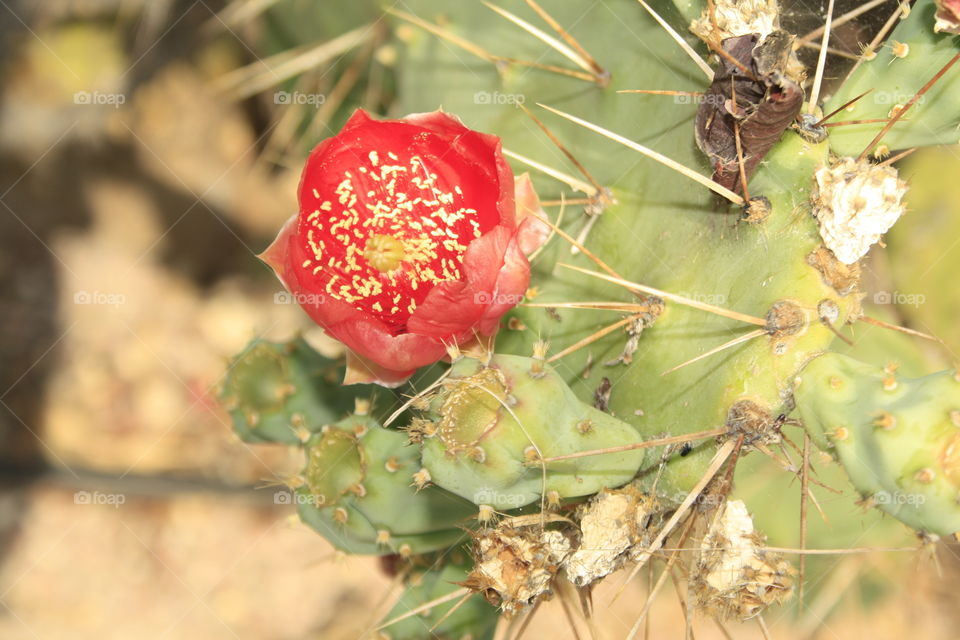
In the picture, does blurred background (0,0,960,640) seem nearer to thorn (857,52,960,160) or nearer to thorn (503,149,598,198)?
thorn (503,149,598,198)

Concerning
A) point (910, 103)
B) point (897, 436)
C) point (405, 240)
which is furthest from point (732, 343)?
point (405, 240)

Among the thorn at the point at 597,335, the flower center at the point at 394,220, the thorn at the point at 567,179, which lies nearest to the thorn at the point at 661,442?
the thorn at the point at 597,335

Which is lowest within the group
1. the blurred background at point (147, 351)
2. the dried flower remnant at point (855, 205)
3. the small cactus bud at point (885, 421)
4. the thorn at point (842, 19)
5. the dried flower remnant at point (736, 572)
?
the blurred background at point (147, 351)

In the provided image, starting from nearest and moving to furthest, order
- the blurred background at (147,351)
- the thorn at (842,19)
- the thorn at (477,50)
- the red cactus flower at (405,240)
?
1. the red cactus flower at (405,240)
2. the thorn at (842,19)
3. the thorn at (477,50)
4. the blurred background at (147,351)

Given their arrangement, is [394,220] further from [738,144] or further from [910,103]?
[910,103]

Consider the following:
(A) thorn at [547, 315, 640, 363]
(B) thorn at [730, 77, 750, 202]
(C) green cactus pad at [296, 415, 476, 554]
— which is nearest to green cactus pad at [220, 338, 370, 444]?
(C) green cactus pad at [296, 415, 476, 554]

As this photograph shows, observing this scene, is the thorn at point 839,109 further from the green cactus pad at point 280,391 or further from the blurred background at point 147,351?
the blurred background at point 147,351

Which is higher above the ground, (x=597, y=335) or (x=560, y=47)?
(x=560, y=47)
